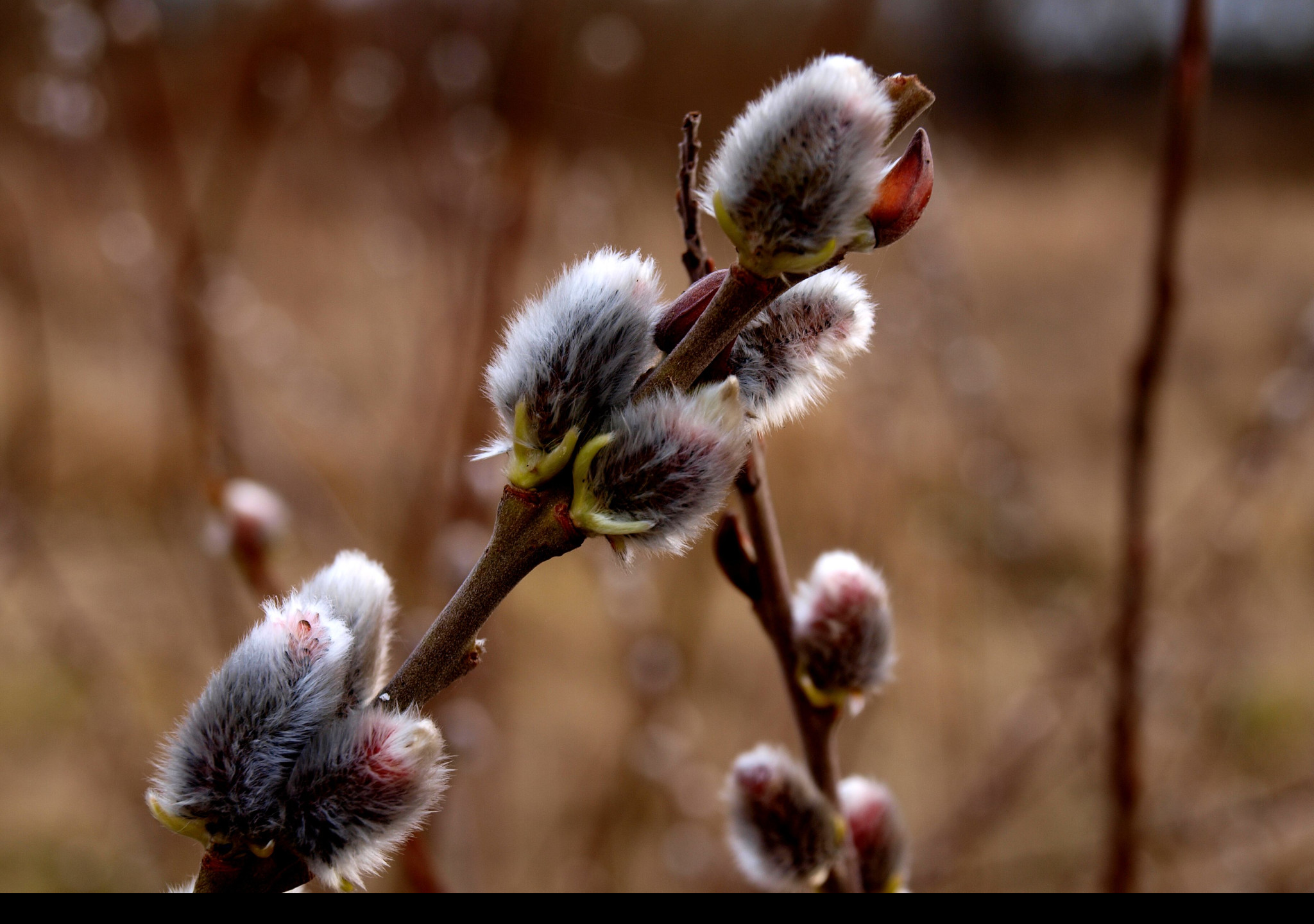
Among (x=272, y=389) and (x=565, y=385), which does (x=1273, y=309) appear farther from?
(x=565, y=385)

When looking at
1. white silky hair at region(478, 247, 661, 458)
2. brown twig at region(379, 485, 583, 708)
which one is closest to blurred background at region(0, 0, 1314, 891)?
white silky hair at region(478, 247, 661, 458)

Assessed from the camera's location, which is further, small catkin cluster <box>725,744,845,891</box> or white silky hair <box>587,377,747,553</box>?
Result: small catkin cluster <box>725,744,845,891</box>

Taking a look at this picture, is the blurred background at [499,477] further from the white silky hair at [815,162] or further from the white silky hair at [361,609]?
the white silky hair at [361,609]

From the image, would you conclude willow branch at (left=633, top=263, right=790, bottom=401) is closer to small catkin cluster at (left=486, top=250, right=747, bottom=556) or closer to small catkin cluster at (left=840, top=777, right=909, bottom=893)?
small catkin cluster at (left=486, top=250, right=747, bottom=556)

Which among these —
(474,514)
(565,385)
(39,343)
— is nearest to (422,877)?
(565,385)

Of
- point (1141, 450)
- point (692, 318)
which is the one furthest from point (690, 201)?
point (1141, 450)

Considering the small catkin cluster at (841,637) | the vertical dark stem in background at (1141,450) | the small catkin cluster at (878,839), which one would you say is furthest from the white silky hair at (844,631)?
the vertical dark stem in background at (1141,450)
